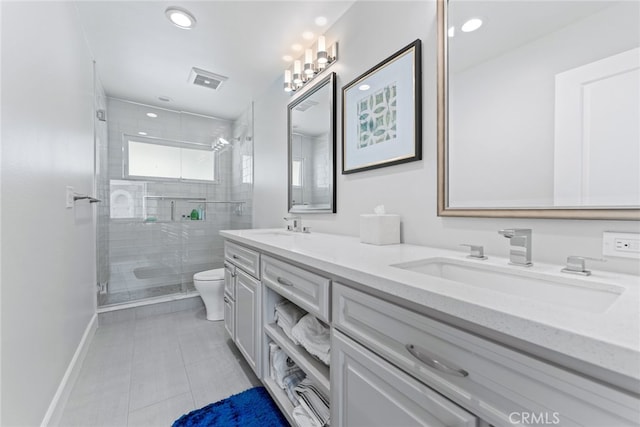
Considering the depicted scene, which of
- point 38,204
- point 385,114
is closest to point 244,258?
point 38,204

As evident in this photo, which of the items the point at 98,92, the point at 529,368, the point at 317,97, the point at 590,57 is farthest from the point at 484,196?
the point at 98,92

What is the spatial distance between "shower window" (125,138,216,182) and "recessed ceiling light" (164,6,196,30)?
1709 millimetres

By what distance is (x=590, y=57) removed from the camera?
0.80 m

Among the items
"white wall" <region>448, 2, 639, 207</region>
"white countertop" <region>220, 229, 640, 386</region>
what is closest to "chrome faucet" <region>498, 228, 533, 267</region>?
"white countertop" <region>220, 229, 640, 386</region>

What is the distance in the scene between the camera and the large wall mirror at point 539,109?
2.47ft

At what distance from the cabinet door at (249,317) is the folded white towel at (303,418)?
396 mm

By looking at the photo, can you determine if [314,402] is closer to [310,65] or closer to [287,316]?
[287,316]

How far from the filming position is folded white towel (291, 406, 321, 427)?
3.54 feet

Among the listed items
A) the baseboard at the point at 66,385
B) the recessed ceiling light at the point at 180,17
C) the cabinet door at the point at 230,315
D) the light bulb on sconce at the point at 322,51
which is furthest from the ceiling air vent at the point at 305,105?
the baseboard at the point at 66,385

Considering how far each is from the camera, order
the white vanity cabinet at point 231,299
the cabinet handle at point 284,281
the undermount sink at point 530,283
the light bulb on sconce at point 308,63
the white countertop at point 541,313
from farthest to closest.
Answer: the light bulb on sconce at point 308,63 < the white vanity cabinet at point 231,299 < the cabinet handle at point 284,281 < the undermount sink at point 530,283 < the white countertop at point 541,313

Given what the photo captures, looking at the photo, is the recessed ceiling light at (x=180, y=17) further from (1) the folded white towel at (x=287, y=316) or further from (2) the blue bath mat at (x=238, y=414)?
(2) the blue bath mat at (x=238, y=414)

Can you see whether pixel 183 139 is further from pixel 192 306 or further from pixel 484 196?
pixel 484 196

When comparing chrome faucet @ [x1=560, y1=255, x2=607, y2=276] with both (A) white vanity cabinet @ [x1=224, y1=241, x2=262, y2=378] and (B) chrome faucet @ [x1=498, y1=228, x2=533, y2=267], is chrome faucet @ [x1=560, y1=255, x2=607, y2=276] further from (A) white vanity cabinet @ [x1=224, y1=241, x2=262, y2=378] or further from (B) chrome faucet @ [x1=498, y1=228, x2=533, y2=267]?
(A) white vanity cabinet @ [x1=224, y1=241, x2=262, y2=378]

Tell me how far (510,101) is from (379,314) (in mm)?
910
